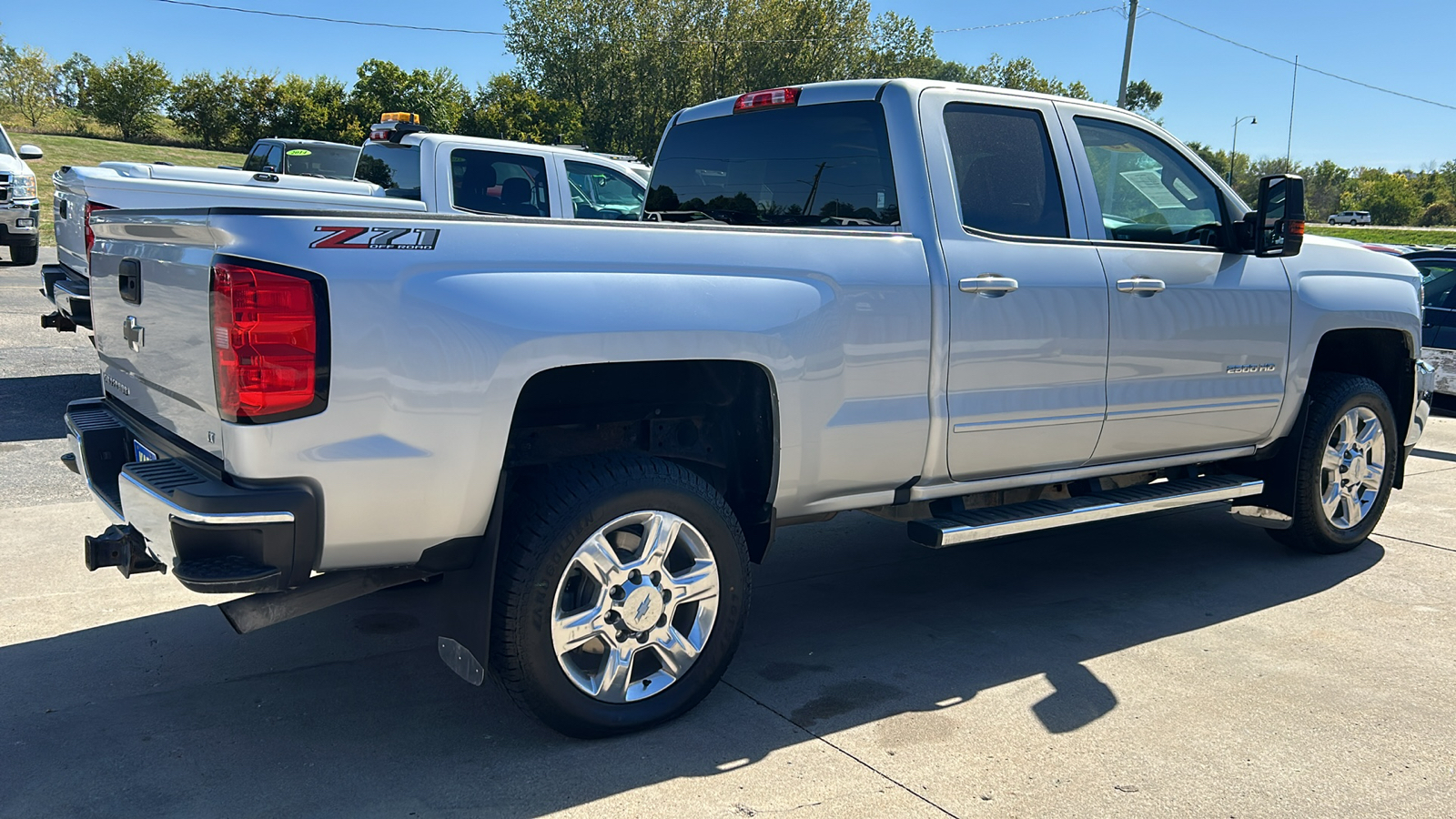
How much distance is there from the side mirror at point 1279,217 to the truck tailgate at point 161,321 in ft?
13.4

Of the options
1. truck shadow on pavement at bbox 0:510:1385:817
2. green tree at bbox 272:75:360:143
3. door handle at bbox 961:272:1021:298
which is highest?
green tree at bbox 272:75:360:143

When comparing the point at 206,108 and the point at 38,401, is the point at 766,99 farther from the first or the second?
the point at 206,108

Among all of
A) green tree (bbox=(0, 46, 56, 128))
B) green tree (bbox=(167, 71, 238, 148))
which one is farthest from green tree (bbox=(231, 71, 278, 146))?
green tree (bbox=(0, 46, 56, 128))

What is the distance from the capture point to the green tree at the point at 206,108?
137 feet

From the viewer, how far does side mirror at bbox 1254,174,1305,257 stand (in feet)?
15.9

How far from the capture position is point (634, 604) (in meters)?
3.45

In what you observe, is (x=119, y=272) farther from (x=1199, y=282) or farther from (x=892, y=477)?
(x=1199, y=282)

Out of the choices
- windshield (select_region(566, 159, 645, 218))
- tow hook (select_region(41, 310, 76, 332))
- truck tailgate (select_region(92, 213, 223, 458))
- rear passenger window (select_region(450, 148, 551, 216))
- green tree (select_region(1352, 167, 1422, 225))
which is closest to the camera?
truck tailgate (select_region(92, 213, 223, 458))

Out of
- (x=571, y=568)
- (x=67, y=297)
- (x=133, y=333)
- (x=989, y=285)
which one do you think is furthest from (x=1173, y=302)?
(x=67, y=297)

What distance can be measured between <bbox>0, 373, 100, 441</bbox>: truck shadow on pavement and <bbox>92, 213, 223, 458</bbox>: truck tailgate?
3897 millimetres

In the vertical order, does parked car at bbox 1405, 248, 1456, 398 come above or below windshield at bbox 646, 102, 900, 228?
below

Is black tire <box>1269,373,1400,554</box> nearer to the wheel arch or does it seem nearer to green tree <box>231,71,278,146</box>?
the wheel arch

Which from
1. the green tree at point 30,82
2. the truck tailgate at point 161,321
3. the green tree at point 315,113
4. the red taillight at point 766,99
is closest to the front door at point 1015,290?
the red taillight at point 766,99

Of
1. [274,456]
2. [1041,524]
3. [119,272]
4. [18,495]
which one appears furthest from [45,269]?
[1041,524]
